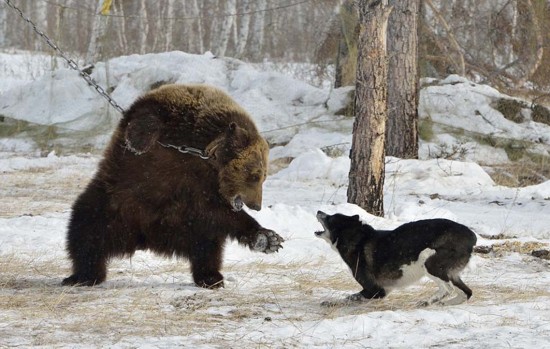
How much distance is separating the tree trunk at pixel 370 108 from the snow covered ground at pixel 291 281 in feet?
1.23

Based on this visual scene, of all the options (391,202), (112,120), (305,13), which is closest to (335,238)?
(391,202)

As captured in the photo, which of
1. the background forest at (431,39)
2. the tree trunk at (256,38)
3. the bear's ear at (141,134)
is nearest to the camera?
the bear's ear at (141,134)

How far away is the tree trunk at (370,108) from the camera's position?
29.8 feet

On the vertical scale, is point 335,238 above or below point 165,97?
below

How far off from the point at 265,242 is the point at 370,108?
12.5 ft

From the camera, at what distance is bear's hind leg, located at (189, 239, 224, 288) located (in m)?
6.11

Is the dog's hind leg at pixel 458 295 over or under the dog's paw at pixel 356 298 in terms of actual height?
over

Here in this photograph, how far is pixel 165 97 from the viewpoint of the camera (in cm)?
598

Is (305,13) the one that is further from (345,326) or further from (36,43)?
(345,326)

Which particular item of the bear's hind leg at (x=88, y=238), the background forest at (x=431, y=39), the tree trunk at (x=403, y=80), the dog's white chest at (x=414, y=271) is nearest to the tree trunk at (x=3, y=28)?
the background forest at (x=431, y=39)

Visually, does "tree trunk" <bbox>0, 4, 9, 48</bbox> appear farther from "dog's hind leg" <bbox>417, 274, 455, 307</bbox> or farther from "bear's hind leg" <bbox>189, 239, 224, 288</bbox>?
"dog's hind leg" <bbox>417, 274, 455, 307</bbox>

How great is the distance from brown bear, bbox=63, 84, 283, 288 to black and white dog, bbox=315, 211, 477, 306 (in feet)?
2.04

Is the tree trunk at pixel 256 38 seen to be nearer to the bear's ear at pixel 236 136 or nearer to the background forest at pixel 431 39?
the background forest at pixel 431 39

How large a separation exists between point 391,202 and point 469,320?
256 inches
